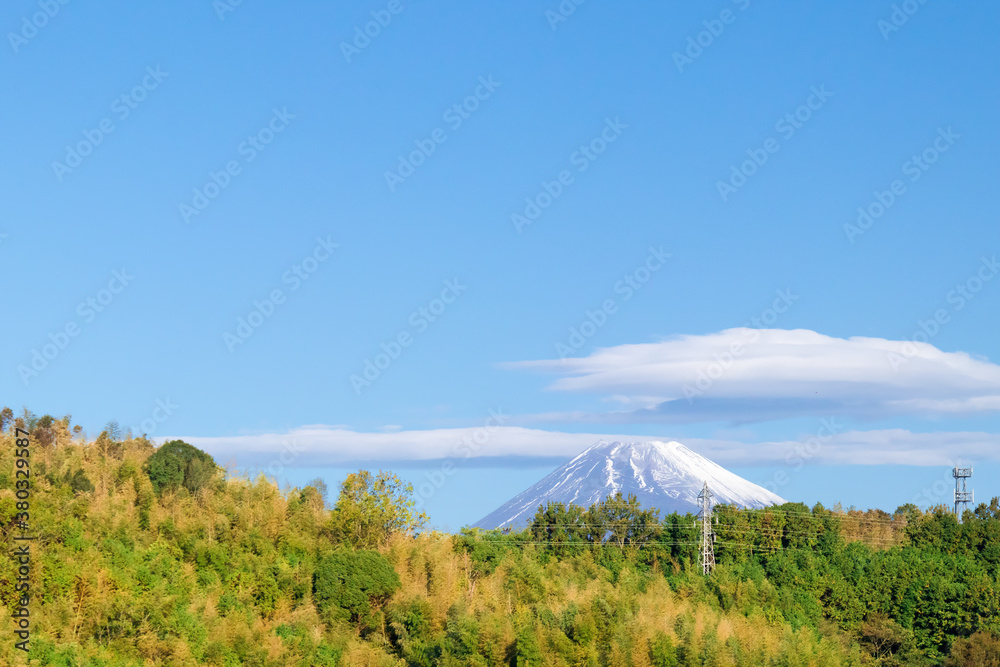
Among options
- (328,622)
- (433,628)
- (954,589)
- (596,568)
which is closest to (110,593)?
(328,622)

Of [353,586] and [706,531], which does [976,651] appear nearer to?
[706,531]

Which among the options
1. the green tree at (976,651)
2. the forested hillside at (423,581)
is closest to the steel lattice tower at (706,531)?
the forested hillside at (423,581)

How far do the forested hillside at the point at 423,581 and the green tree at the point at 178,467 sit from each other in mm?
113

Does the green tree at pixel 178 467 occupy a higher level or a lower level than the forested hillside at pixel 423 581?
higher

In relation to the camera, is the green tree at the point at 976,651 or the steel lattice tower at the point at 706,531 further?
the steel lattice tower at the point at 706,531

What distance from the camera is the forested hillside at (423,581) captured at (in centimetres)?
5069

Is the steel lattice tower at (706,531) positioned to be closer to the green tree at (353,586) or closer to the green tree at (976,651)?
the green tree at (976,651)

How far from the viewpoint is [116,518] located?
188 feet

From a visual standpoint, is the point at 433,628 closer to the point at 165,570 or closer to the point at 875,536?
the point at 165,570

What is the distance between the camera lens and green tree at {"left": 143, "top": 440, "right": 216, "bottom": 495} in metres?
65.4

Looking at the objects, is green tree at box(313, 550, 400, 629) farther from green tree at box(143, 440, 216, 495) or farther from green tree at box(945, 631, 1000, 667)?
green tree at box(945, 631, 1000, 667)

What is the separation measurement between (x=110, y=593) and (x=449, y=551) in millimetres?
23769

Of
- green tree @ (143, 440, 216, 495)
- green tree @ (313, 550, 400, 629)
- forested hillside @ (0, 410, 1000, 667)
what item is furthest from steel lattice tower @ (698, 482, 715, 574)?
green tree @ (143, 440, 216, 495)

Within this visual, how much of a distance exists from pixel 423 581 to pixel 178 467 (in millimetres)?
15127
